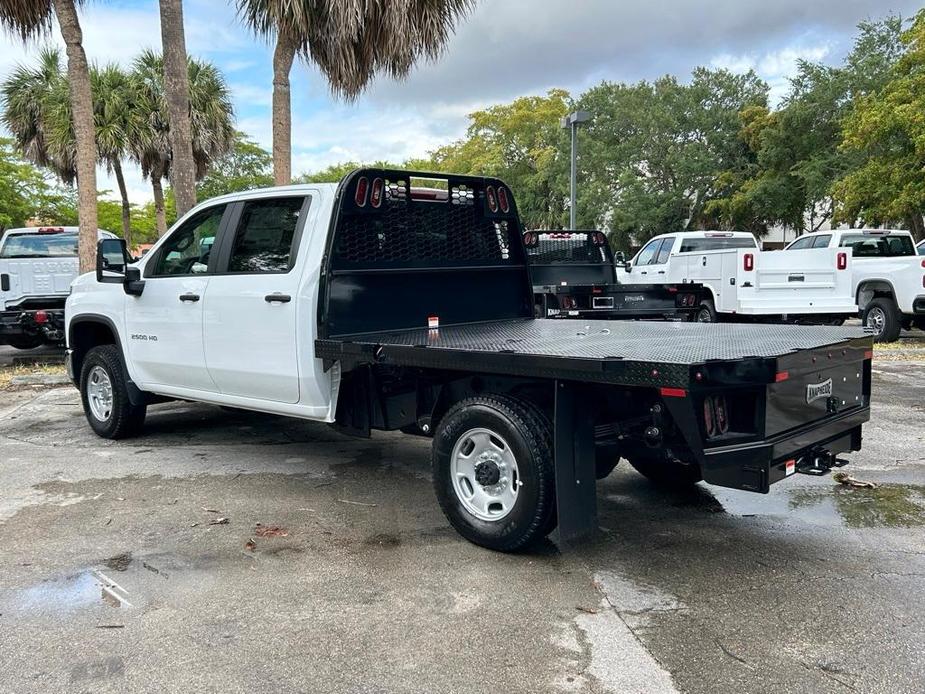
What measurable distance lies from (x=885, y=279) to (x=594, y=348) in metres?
11.6

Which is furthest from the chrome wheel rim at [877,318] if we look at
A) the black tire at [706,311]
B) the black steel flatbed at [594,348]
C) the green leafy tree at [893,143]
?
the black steel flatbed at [594,348]

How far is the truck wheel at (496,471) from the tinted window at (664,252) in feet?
41.7

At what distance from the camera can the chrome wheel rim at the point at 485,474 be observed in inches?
167

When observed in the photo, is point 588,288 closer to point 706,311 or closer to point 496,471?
point 706,311

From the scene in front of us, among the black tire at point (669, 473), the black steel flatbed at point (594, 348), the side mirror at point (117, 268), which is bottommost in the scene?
the black tire at point (669, 473)

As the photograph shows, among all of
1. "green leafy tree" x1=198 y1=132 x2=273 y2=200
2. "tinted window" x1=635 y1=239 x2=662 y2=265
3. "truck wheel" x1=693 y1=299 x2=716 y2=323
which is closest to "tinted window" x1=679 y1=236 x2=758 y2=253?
"tinted window" x1=635 y1=239 x2=662 y2=265

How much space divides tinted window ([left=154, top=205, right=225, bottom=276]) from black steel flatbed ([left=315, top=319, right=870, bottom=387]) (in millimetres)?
1590

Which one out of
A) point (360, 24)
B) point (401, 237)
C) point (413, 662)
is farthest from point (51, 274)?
point (413, 662)

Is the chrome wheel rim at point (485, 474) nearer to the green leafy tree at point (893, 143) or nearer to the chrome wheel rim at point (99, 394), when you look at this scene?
the chrome wheel rim at point (99, 394)

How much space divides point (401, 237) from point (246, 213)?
1179 millimetres

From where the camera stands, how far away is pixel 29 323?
11938mm

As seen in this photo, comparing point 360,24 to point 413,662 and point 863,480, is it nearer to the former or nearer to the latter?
point 863,480

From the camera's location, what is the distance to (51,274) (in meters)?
12.6

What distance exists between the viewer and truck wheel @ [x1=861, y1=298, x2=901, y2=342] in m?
13.8
